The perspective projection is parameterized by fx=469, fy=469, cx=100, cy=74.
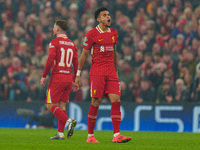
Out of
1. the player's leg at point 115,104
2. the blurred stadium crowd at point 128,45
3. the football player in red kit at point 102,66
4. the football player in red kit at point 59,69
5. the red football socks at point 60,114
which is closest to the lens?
the player's leg at point 115,104

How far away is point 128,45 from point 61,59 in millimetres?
6376

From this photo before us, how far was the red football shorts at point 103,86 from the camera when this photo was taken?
7.60m

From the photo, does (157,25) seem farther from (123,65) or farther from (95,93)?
(95,93)

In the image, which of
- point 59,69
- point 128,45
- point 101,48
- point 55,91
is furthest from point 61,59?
point 128,45

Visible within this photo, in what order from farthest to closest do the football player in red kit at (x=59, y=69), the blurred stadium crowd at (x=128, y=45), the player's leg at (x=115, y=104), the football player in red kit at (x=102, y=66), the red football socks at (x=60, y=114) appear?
the blurred stadium crowd at (x=128, y=45)
the football player in red kit at (x=59, y=69)
the red football socks at (x=60, y=114)
the football player in red kit at (x=102, y=66)
the player's leg at (x=115, y=104)

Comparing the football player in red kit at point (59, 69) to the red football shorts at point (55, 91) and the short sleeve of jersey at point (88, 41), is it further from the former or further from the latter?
the short sleeve of jersey at point (88, 41)

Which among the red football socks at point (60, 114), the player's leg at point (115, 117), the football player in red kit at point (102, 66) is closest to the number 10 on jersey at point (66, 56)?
the red football socks at point (60, 114)

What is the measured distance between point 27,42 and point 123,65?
384cm

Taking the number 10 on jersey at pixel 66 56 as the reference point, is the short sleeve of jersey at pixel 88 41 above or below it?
above

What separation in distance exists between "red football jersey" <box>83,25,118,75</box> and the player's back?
3.19 ft

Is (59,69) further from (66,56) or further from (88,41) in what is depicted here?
(88,41)

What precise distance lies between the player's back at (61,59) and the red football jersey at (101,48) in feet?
3.19

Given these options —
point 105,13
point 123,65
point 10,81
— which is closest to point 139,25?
point 123,65

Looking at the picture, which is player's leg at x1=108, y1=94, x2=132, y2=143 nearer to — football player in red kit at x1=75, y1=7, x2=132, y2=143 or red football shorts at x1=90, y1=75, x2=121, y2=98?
football player in red kit at x1=75, y1=7, x2=132, y2=143
